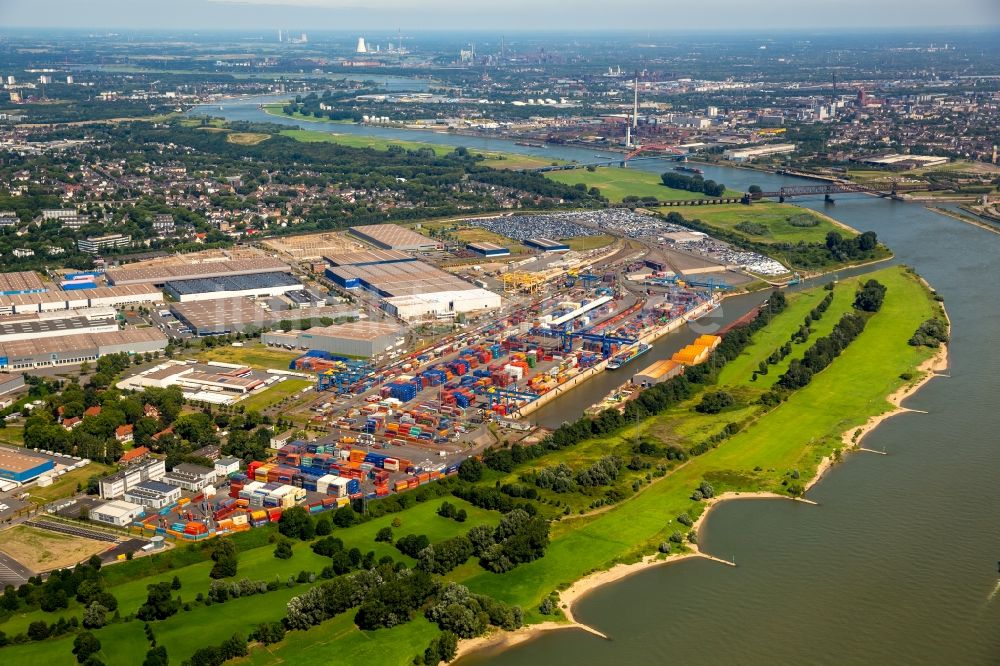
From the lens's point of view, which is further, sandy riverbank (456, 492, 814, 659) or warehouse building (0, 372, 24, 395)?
warehouse building (0, 372, 24, 395)

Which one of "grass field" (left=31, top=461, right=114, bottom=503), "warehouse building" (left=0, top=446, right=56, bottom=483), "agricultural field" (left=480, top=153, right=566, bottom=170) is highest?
"agricultural field" (left=480, top=153, right=566, bottom=170)

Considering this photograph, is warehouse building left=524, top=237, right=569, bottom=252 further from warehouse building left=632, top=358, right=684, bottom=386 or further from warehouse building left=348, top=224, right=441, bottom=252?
warehouse building left=632, top=358, right=684, bottom=386

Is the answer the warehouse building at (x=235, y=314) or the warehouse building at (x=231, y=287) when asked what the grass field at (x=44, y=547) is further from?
the warehouse building at (x=231, y=287)

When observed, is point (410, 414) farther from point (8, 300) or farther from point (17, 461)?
point (8, 300)

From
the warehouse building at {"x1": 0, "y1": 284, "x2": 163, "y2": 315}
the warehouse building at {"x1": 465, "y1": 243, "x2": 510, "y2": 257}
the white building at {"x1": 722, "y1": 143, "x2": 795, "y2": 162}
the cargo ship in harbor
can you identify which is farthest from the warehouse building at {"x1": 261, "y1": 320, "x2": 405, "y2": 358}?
the white building at {"x1": 722, "y1": 143, "x2": 795, "y2": 162}

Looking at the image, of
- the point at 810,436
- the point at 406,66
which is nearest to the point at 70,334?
the point at 810,436

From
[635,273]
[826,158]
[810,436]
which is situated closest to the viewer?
[810,436]

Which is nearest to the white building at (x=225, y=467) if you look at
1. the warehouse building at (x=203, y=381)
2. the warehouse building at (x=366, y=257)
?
the warehouse building at (x=203, y=381)
